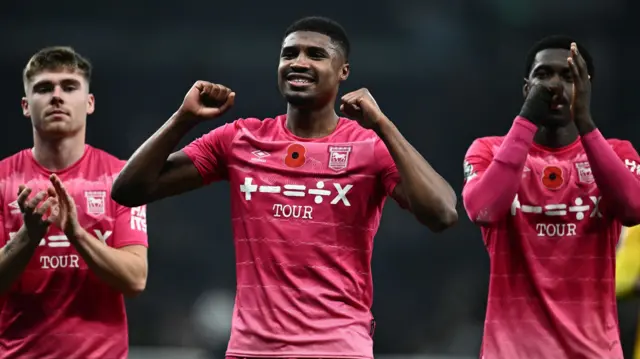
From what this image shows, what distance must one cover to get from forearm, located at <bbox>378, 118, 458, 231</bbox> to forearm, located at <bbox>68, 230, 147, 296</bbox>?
137cm

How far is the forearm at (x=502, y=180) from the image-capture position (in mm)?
4164

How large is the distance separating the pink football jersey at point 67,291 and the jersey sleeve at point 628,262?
220 cm

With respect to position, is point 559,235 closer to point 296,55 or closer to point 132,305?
point 296,55

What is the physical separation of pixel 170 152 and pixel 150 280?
4.95 m

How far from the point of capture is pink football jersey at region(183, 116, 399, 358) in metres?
3.91

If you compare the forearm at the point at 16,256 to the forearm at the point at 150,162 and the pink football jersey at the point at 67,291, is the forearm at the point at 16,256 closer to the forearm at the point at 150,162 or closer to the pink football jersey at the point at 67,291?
the pink football jersey at the point at 67,291

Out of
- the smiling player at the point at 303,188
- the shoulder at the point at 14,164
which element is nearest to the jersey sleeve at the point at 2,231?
the shoulder at the point at 14,164

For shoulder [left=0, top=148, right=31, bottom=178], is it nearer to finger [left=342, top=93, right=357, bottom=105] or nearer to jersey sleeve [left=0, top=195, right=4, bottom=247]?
jersey sleeve [left=0, top=195, right=4, bottom=247]

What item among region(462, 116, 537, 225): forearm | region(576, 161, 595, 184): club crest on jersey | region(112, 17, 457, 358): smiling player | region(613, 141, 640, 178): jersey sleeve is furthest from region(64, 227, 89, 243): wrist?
region(613, 141, 640, 178): jersey sleeve

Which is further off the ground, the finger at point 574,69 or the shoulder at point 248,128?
the finger at point 574,69

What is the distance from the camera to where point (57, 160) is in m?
4.95

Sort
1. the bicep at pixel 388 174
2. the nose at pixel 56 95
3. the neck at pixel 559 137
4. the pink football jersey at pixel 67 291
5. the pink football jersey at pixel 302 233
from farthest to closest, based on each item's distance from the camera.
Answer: the nose at pixel 56 95 < the pink football jersey at pixel 67 291 < the neck at pixel 559 137 < the bicep at pixel 388 174 < the pink football jersey at pixel 302 233

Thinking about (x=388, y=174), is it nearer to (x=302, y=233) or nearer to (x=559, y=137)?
(x=302, y=233)

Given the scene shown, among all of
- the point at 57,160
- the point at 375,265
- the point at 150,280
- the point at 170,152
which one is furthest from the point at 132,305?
the point at 170,152
